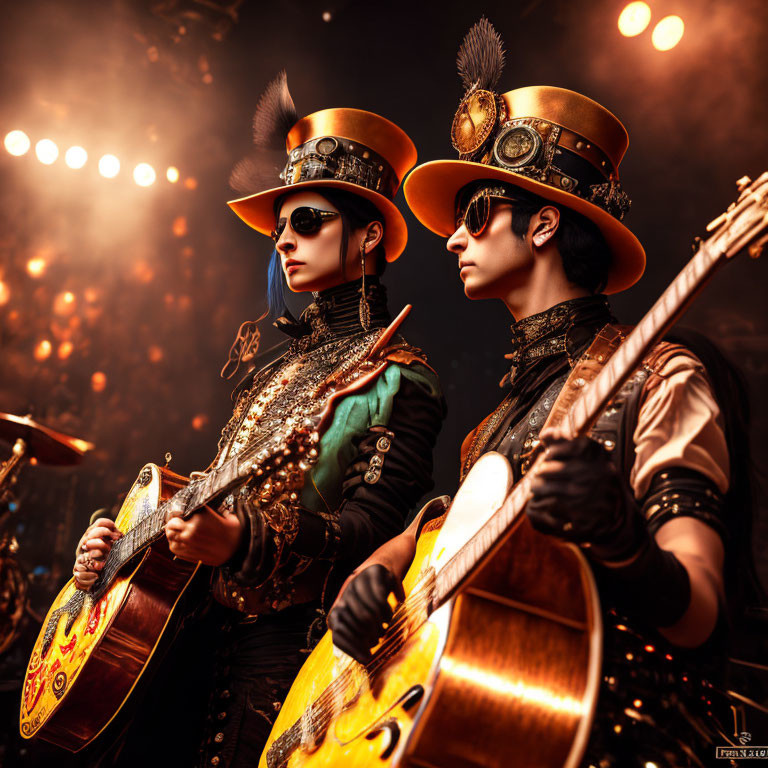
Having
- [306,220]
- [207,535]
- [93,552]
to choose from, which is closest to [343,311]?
[306,220]

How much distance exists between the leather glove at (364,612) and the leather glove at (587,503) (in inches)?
20.0

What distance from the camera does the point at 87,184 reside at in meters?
4.86

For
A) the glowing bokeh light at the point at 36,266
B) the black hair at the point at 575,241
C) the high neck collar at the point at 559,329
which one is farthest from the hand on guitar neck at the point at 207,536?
the glowing bokeh light at the point at 36,266

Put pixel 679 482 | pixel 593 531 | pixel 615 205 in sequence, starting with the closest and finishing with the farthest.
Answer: pixel 593 531
pixel 679 482
pixel 615 205

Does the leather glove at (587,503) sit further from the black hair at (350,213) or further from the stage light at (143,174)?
the stage light at (143,174)

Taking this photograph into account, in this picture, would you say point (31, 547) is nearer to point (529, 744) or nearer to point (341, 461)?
point (341, 461)

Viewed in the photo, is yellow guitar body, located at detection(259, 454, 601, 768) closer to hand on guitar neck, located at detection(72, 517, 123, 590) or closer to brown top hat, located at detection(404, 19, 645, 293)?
brown top hat, located at detection(404, 19, 645, 293)

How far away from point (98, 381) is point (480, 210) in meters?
3.64

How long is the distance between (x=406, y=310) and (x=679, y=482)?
3.40 ft

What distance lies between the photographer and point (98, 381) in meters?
4.73

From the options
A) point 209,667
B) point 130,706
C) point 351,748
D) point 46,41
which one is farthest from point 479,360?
point 46,41

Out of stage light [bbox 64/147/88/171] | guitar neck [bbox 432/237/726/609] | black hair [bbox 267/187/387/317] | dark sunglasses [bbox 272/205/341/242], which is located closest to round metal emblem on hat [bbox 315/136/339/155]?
black hair [bbox 267/187/387/317]

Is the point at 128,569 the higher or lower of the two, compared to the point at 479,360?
lower

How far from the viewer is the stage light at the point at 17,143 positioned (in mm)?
4613
